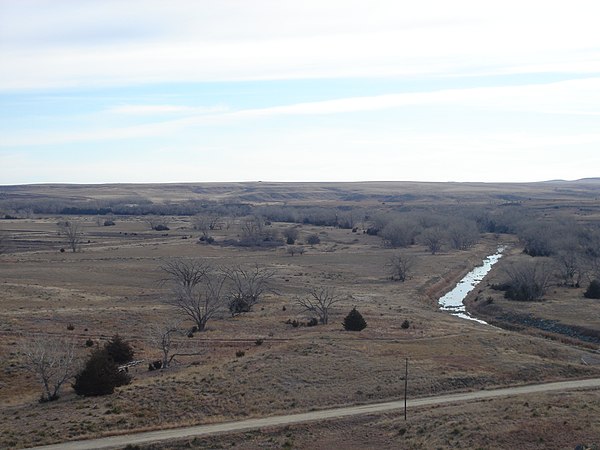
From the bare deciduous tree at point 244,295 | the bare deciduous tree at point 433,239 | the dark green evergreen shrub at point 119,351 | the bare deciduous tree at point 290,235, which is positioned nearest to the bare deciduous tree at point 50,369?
the dark green evergreen shrub at point 119,351

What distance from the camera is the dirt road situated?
2648cm

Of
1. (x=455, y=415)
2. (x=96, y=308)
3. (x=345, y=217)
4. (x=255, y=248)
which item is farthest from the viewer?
(x=345, y=217)

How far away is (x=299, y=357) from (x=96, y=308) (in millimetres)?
25606

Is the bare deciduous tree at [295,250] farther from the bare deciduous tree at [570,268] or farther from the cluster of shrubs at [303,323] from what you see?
the cluster of shrubs at [303,323]

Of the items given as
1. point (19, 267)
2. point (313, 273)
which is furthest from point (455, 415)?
point (19, 267)

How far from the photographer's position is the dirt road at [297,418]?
86.9 ft

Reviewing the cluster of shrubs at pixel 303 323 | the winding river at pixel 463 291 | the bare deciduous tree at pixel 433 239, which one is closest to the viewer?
the cluster of shrubs at pixel 303 323

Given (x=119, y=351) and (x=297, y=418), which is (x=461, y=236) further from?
(x=297, y=418)

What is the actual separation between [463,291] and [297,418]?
52268 millimetres

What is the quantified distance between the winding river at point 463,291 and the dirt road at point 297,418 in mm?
25016

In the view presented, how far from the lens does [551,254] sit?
96.1 metres

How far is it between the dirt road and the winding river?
985 inches

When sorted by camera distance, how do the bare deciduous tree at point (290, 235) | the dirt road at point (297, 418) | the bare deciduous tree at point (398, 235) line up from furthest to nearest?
the bare deciduous tree at point (398, 235) → the bare deciduous tree at point (290, 235) → the dirt road at point (297, 418)

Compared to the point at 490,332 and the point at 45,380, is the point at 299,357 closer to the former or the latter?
the point at 45,380
